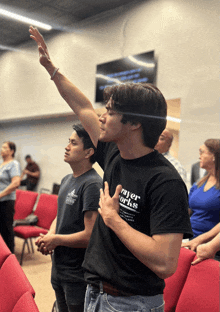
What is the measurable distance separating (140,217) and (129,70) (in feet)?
9.84

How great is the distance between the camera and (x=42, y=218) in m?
2.87

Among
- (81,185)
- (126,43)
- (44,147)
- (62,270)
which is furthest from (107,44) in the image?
(62,270)

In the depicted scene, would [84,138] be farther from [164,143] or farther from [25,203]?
[25,203]

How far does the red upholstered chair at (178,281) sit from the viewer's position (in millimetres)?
1176

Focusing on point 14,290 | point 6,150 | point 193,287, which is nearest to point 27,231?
point 6,150

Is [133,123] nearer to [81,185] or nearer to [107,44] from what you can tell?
[81,185]

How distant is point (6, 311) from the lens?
0.77m

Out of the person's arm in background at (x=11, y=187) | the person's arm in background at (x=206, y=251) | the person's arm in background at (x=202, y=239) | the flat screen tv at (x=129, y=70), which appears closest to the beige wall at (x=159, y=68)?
the flat screen tv at (x=129, y=70)

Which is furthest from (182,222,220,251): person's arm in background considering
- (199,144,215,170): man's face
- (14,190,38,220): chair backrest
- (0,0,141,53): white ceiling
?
(14,190,38,220): chair backrest

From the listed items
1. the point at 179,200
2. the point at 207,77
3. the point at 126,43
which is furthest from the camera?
the point at 126,43

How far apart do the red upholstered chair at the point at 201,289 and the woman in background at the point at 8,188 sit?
5.70ft

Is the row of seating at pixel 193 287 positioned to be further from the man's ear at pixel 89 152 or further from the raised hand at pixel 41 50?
the raised hand at pixel 41 50

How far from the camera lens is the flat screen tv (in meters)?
3.34

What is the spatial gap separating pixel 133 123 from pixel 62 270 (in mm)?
651
